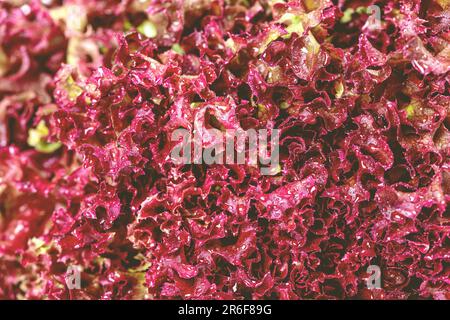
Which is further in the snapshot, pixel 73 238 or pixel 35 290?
pixel 35 290

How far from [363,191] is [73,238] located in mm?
684

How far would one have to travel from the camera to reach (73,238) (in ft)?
3.58

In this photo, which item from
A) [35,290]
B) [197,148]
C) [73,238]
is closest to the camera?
[197,148]

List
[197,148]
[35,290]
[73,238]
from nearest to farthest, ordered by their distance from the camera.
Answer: [197,148]
[73,238]
[35,290]

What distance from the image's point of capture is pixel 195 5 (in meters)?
1.10

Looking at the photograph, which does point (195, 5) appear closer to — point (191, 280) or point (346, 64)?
point (346, 64)

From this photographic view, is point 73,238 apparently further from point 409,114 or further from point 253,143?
point 409,114

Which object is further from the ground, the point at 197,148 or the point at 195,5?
the point at 195,5

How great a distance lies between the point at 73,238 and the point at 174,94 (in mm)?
429

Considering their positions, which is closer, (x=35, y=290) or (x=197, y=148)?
(x=197, y=148)

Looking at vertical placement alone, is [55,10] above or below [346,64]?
above
